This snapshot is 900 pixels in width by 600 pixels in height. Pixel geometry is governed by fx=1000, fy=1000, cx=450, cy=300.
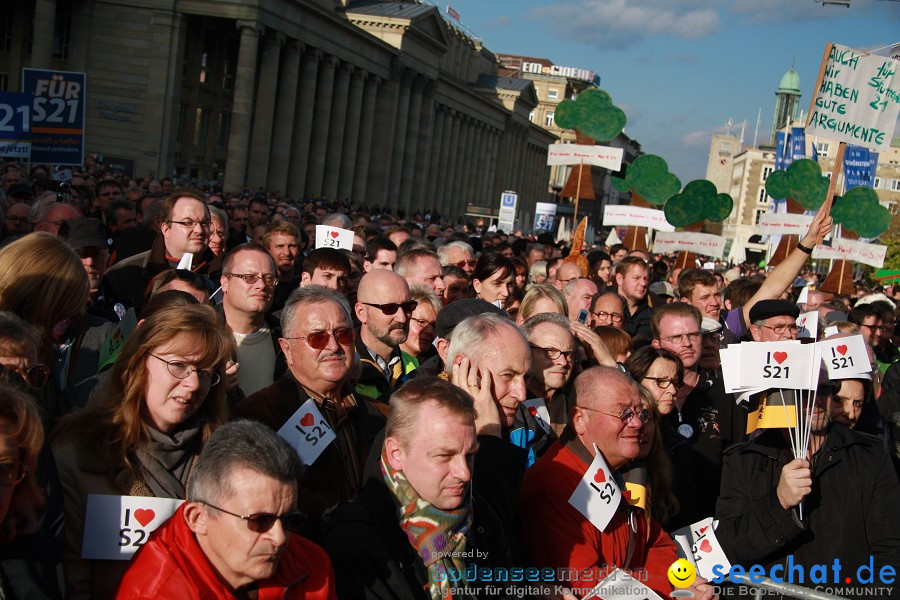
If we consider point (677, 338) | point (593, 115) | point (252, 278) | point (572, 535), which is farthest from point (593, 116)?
Answer: point (572, 535)

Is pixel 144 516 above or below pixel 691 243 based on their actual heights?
below

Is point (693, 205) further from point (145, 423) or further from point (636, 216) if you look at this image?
point (145, 423)

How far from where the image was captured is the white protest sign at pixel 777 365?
5641mm

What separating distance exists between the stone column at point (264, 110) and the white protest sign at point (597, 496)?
47.2 meters

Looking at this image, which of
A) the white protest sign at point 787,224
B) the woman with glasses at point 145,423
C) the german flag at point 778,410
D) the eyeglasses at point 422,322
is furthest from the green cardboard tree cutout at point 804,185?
the woman with glasses at point 145,423

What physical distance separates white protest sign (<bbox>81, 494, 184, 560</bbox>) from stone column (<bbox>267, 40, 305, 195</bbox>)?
5023cm

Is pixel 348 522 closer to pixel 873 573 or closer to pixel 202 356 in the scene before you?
pixel 202 356

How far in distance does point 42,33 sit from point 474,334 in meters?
39.0

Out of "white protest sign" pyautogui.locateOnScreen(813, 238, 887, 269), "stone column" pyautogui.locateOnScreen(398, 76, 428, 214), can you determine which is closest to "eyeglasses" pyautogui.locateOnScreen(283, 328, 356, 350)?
"white protest sign" pyautogui.locateOnScreen(813, 238, 887, 269)

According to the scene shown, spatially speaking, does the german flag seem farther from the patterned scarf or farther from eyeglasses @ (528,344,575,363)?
the patterned scarf

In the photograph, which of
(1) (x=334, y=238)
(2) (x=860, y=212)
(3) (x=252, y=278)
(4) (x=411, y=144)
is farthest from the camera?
(4) (x=411, y=144)

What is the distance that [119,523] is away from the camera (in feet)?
12.4

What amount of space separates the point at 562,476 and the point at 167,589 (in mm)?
1970

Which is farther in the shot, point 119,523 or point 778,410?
point 778,410
